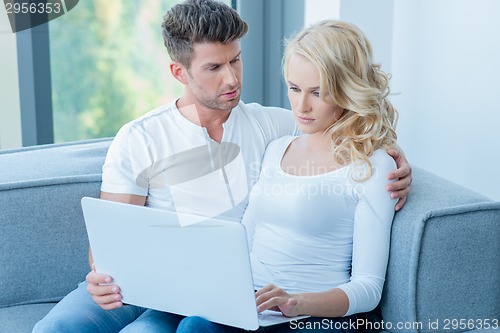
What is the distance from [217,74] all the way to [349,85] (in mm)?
348

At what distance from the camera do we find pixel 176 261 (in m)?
1.38

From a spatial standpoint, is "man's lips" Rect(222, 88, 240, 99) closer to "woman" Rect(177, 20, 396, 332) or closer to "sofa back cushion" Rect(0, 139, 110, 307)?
"woman" Rect(177, 20, 396, 332)

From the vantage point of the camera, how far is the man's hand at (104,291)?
1.51 meters

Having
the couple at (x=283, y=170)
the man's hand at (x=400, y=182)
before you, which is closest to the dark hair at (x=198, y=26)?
the couple at (x=283, y=170)

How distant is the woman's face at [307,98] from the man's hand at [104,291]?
534 millimetres

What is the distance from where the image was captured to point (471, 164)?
6.49 ft

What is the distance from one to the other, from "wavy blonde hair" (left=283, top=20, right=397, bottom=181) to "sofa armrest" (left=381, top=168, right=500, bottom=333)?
16cm

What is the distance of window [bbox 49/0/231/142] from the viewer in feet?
8.65

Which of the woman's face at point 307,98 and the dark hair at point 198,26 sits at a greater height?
the dark hair at point 198,26

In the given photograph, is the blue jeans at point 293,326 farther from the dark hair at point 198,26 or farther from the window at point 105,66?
the window at point 105,66

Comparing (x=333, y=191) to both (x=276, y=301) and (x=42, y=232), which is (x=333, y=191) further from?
(x=42, y=232)

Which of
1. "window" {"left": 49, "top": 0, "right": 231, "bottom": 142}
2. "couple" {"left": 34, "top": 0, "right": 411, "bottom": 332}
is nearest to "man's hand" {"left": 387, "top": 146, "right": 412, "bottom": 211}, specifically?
"couple" {"left": 34, "top": 0, "right": 411, "bottom": 332}

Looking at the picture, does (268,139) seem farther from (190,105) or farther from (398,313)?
(398,313)

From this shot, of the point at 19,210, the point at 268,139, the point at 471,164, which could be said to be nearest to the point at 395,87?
the point at 471,164
